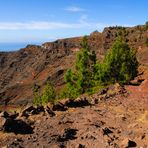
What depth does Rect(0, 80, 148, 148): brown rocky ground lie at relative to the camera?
842 inches

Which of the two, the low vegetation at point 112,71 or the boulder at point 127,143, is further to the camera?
the low vegetation at point 112,71

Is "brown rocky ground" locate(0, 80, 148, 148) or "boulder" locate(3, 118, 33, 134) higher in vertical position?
"boulder" locate(3, 118, 33, 134)

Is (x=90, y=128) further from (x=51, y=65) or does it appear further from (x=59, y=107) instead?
(x=51, y=65)

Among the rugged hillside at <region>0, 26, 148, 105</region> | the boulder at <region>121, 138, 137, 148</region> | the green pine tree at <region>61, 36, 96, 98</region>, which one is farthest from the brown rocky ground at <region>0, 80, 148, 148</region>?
the rugged hillside at <region>0, 26, 148, 105</region>

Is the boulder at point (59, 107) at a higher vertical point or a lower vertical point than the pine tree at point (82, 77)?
higher

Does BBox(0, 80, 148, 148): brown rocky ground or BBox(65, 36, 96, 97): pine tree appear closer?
BBox(0, 80, 148, 148): brown rocky ground

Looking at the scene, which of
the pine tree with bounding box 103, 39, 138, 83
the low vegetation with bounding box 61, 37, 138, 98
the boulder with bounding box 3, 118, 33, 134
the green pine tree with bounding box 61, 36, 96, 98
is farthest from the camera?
the green pine tree with bounding box 61, 36, 96, 98

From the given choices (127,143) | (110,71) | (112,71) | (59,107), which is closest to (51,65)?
(112,71)

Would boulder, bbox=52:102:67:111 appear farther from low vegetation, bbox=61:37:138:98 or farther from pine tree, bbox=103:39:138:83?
pine tree, bbox=103:39:138:83

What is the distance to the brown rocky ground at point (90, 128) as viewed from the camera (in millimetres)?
21375

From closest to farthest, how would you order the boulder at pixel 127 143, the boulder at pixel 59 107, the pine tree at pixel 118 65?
the boulder at pixel 127 143 < the boulder at pixel 59 107 < the pine tree at pixel 118 65

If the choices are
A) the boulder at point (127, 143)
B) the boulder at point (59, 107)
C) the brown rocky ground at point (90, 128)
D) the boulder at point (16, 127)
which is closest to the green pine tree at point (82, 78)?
the brown rocky ground at point (90, 128)

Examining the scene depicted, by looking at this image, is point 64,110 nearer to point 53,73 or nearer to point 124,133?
point 124,133

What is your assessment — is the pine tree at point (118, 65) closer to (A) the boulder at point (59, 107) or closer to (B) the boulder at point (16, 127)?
(A) the boulder at point (59, 107)
